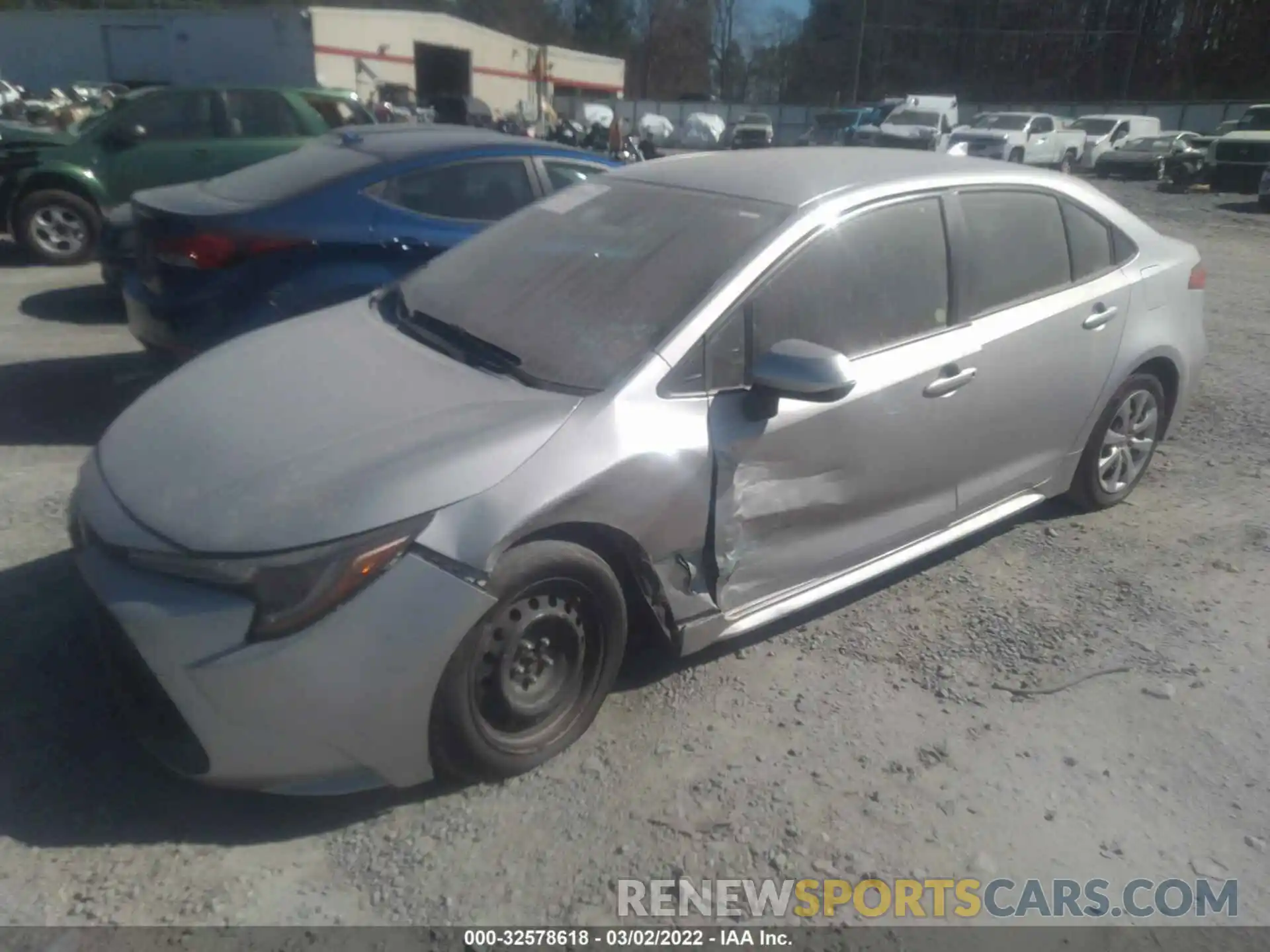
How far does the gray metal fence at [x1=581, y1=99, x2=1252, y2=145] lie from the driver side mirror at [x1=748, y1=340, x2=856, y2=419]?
4161 centimetres

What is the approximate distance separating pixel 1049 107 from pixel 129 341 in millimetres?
53387

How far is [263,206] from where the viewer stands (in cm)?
530

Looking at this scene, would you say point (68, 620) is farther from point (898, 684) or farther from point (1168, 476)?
point (1168, 476)

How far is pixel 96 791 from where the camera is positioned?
2826 millimetres

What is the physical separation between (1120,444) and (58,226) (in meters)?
9.30

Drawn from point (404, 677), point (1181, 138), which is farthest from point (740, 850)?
point (1181, 138)

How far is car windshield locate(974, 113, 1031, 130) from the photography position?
2958cm

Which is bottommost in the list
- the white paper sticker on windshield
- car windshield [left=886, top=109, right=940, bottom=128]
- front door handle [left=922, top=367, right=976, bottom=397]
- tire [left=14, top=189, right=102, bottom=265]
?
tire [left=14, top=189, right=102, bottom=265]

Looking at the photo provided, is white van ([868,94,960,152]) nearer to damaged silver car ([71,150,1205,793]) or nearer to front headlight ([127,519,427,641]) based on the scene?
damaged silver car ([71,150,1205,793])

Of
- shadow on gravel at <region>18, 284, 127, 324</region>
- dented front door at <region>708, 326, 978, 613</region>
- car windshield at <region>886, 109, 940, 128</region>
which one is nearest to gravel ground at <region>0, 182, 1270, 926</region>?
dented front door at <region>708, 326, 978, 613</region>

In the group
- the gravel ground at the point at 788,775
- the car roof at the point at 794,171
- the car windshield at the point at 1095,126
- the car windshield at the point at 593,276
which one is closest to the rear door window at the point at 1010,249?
the car roof at the point at 794,171

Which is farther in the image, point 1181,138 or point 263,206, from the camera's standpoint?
point 1181,138

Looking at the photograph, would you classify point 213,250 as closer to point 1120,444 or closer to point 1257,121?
point 1120,444

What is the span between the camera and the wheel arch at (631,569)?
114 inches
